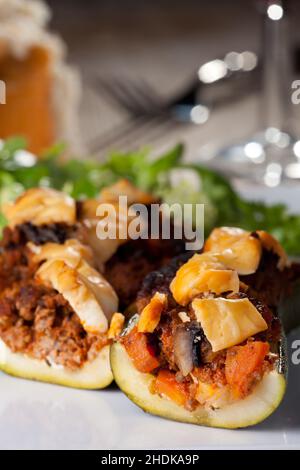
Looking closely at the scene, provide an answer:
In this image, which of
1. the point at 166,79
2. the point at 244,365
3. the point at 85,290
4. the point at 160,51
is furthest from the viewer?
the point at 160,51

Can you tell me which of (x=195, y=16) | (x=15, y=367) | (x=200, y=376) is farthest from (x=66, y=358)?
(x=195, y=16)

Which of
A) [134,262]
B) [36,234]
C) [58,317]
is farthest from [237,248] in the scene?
[36,234]

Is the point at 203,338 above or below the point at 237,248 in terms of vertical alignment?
below

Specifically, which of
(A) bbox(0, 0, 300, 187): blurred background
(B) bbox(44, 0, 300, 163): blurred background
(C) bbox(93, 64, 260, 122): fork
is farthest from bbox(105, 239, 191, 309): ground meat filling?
(C) bbox(93, 64, 260, 122): fork

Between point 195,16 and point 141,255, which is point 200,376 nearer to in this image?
point 141,255

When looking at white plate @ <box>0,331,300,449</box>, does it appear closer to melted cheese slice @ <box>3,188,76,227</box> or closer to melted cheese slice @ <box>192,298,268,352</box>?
melted cheese slice @ <box>192,298,268,352</box>

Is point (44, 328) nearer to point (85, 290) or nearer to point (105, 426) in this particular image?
point (85, 290)

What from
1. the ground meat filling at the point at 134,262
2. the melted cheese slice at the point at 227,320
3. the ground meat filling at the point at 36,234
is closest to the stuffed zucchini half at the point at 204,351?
the melted cheese slice at the point at 227,320
